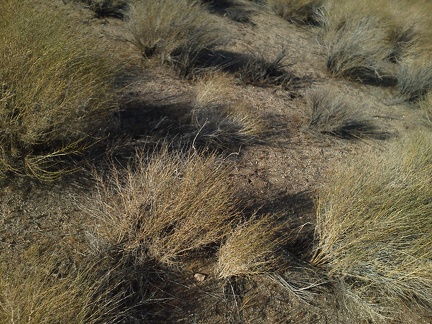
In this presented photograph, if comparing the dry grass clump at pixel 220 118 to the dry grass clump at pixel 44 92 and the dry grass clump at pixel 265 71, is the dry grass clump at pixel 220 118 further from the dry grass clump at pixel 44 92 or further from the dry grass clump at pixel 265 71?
the dry grass clump at pixel 44 92

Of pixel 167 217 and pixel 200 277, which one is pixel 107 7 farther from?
pixel 200 277

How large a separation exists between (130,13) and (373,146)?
157 inches

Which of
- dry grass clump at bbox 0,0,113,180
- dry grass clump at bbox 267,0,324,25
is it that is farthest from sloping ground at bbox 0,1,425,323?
dry grass clump at bbox 267,0,324,25

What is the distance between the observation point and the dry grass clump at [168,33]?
5289 mm

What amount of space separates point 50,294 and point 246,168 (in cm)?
237

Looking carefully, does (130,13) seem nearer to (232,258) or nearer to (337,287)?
(232,258)

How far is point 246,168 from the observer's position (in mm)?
3984

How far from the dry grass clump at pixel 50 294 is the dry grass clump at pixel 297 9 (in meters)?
7.29

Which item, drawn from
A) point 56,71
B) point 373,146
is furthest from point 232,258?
point 373,146

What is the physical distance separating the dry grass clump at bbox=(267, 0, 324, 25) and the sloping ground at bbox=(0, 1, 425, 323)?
1.31m

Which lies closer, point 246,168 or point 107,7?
point 246,168

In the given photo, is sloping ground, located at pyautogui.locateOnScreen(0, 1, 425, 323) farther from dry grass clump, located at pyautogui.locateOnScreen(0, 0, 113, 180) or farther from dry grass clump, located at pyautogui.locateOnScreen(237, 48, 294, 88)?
dry grass clump, located at pyautogui.locateOnScreen(0, 0, 113, 180)

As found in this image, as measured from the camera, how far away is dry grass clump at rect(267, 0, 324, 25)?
26.9 feet

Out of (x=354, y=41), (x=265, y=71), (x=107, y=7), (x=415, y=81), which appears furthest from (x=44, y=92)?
(x=415, y=81)
